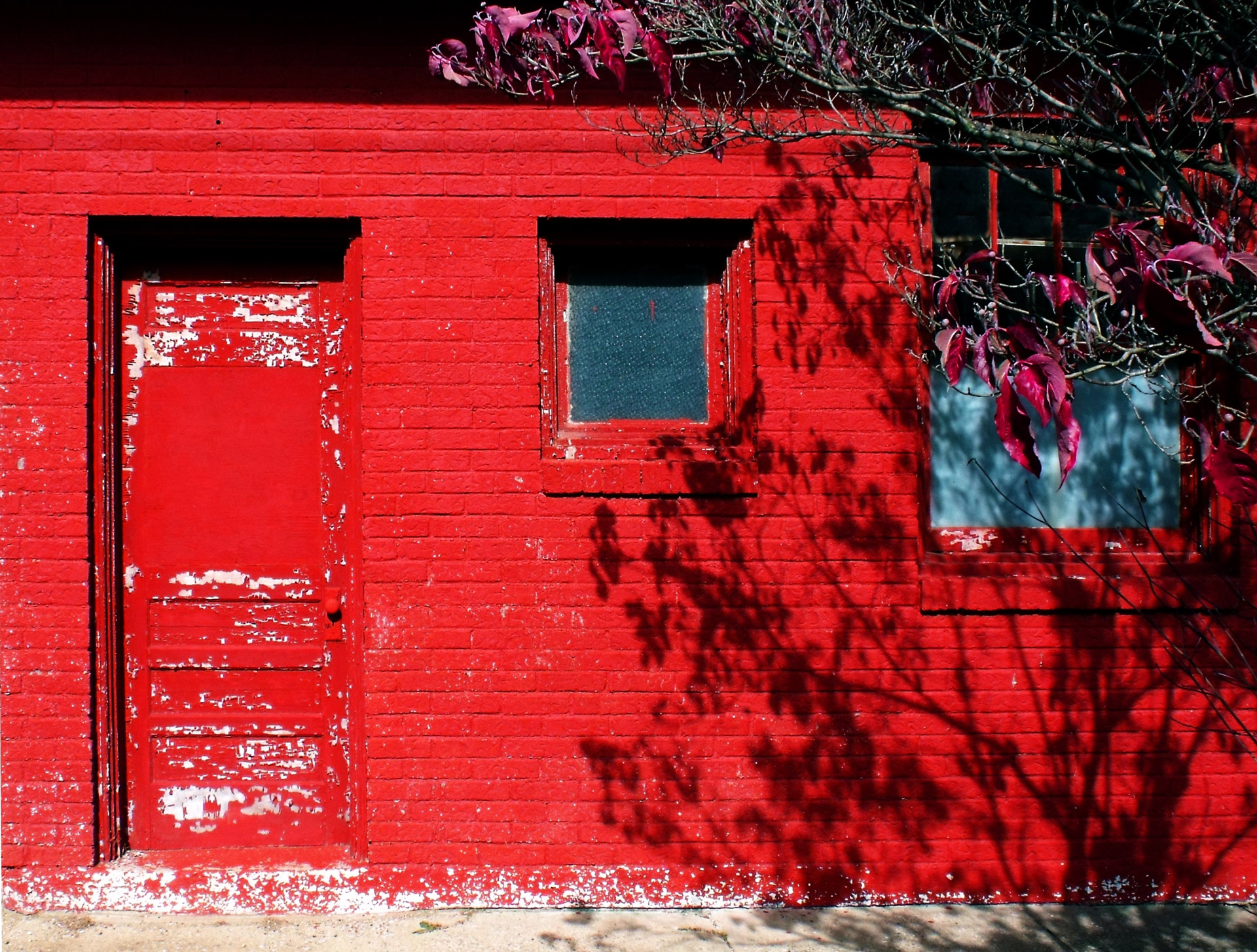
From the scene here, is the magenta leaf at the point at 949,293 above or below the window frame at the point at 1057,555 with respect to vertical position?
above

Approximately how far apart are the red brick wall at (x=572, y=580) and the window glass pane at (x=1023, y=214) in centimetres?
47

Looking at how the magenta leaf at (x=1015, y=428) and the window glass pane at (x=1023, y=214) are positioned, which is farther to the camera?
the window glass pane at (x=1023, y=214)

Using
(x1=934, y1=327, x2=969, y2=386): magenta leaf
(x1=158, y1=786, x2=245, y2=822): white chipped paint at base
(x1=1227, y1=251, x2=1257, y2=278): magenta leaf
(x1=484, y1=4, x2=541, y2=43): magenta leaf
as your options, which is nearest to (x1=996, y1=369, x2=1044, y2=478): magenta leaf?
(x1=934, y1=327, x2=969, y2=386): magenta leaf

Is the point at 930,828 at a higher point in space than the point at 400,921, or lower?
higher

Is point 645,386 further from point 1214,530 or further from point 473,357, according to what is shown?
point 1214,530

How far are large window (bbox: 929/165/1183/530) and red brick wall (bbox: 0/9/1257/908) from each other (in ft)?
0.80

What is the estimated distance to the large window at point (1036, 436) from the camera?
4.45 m

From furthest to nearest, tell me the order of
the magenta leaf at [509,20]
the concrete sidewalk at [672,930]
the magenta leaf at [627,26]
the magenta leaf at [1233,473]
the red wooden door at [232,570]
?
1. the red wooden door at [232,570]
2. the concrete sidewalk at [672,930]
3. the magenta leaf at [509,20]
4. the magenta leaf at [627,26]
5. the magenta leaf at [1233,473]

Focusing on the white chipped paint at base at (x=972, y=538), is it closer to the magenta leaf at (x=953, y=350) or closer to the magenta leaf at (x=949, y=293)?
the magenta leaf at (x=949, y=293)

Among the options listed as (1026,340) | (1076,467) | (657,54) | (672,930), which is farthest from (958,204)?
(672,930)

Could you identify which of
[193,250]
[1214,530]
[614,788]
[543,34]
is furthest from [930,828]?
[193,250]

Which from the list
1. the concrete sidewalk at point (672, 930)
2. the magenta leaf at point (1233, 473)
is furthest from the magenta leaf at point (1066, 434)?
the concrete sidewalk at point (672, 930)

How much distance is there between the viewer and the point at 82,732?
4.18 meters

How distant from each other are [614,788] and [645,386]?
5.55ft
